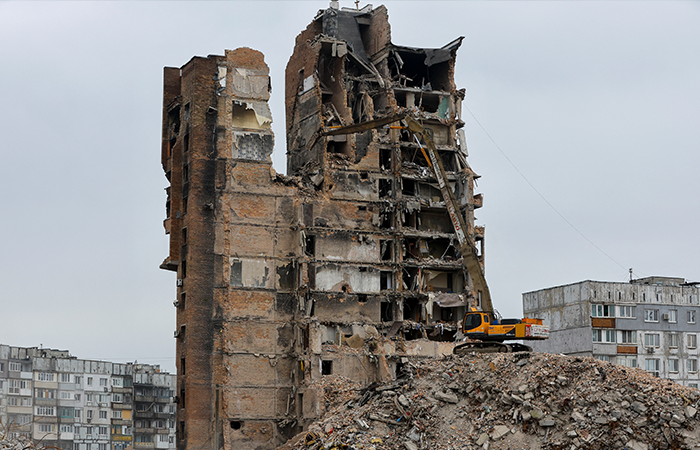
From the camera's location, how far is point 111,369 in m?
106

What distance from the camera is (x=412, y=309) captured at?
57.5m

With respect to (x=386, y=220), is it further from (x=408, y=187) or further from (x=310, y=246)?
(x=310, y=246)

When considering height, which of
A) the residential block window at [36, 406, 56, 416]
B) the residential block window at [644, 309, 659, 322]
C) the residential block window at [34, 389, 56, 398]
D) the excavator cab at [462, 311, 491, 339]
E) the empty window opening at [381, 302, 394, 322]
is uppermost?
the residential block window at [644, 309, 659, 322]

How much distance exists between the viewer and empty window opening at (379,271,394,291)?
56469 mm

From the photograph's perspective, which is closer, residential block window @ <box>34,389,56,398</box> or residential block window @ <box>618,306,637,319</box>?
residential block window @ <box>618,306,637,319</box>

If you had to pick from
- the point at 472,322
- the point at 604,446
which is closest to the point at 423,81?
the point at 472,322

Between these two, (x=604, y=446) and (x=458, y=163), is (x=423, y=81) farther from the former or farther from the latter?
(x=604, y=446)

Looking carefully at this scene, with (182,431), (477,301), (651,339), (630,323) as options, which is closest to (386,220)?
(477,301)

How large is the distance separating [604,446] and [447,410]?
6.97 metres

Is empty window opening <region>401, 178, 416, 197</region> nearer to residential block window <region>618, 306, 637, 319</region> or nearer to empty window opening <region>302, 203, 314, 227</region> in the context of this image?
empty window opening <region>302, 203, 314, 227</region>

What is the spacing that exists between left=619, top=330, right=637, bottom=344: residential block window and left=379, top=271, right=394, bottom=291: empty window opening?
27393mm

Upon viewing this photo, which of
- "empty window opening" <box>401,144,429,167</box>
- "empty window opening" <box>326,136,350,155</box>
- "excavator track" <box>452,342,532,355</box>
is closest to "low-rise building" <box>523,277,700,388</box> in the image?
"empty window opening" <box>401,144,429,167</box>

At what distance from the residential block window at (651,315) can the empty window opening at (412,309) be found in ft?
90.7

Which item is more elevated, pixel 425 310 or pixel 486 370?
pixel 425 310
